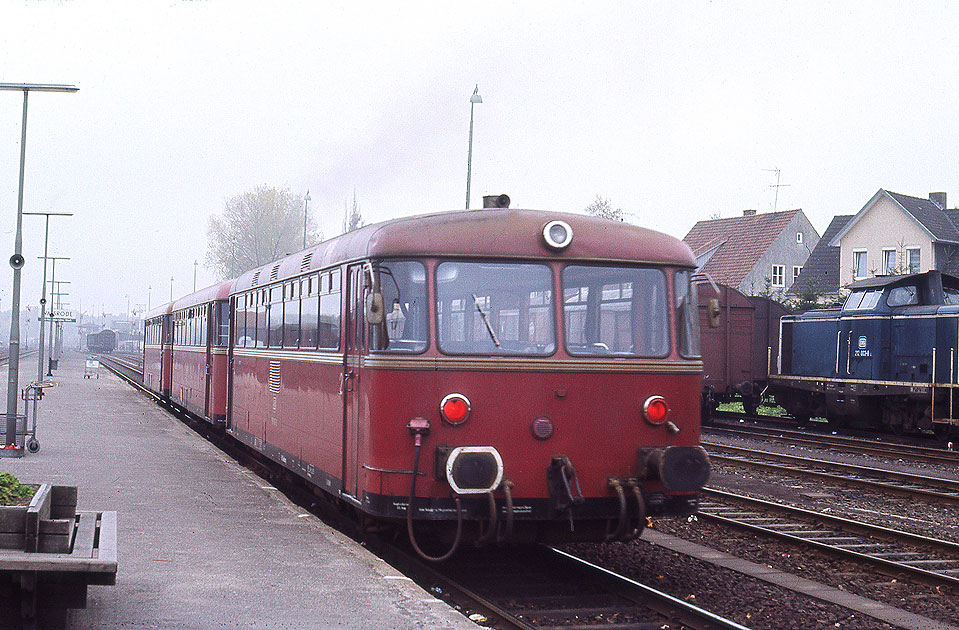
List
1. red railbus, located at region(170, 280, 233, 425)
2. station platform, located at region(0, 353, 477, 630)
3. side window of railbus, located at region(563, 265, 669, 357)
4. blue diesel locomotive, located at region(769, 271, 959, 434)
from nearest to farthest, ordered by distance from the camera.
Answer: station platform, located at region(0, 353, 477, 630)
side window of railbus, located at region(563, 265, 669, 357)
red railbus, located at region(170, 280, 233, 425)
blue diesel locomotive, located at region(769, 271, 959, 434)

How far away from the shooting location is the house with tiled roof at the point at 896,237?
152ft

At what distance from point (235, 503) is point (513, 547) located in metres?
3.10

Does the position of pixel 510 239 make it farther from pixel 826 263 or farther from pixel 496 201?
pixel 826 263

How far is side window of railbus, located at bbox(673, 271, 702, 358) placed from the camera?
875 cm

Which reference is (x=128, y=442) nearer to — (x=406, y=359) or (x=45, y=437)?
(x=45, y=437)

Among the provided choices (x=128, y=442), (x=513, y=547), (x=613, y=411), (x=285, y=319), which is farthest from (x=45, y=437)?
(x=613, y=411)

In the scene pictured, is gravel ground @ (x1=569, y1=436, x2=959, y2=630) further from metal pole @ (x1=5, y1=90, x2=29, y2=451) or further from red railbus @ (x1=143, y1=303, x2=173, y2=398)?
red railbus @ (x1=143, y1=303, x2=173, y2=398)

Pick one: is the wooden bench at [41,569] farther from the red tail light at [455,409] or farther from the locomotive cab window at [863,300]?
the locomotive cab window at [863,300]

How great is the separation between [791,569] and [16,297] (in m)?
15.9

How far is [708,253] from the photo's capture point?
5909cm

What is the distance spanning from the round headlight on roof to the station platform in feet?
8.93

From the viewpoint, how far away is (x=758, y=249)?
5750cm

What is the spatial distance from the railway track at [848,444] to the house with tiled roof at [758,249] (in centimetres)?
3255

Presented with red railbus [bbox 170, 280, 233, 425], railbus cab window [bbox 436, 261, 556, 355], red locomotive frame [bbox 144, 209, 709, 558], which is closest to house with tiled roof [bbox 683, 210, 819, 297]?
red railbus [bbox 170, 280, 233, 425]
